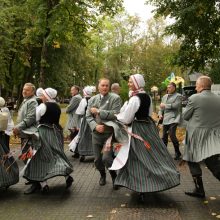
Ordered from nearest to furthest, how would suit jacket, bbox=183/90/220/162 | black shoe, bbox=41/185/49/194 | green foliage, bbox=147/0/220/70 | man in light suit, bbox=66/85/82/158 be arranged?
suit jacket, bbox=183/90/220/162, black shoe, bbox=41/185/49/194, man in light suit, bbox=66/85/82/158, green foliage, bbox=147/0/220/70

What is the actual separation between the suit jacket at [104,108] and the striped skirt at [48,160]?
70 cm

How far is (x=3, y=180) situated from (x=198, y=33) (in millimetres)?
11732

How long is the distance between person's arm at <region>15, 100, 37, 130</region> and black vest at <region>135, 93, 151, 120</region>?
188 cm

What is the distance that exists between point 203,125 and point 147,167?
1.12 meters

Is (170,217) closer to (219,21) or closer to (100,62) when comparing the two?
(219,21)

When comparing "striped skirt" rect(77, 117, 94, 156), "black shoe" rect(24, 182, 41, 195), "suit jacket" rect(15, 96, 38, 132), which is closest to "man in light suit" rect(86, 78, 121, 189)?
"suit jacket" rect(15, 96, 38, 132)

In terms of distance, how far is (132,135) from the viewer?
6941 mm

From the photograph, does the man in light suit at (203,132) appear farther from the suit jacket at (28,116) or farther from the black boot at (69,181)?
the suit jacket at (28,116)

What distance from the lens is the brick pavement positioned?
6.28 metres

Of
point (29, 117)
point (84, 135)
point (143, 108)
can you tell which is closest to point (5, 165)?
point (29, 117)

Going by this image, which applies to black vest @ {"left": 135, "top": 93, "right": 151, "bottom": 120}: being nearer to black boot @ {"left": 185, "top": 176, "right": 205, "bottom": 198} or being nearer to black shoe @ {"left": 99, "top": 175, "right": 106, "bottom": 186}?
black boot @ {"left": 185, "top": 176, "right": 205, "bottom": 198}

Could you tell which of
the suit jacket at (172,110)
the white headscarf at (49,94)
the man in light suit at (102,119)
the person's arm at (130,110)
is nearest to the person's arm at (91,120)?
the man in light suit at (102,119)

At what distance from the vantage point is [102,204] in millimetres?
6879

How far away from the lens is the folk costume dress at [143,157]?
6730mm
